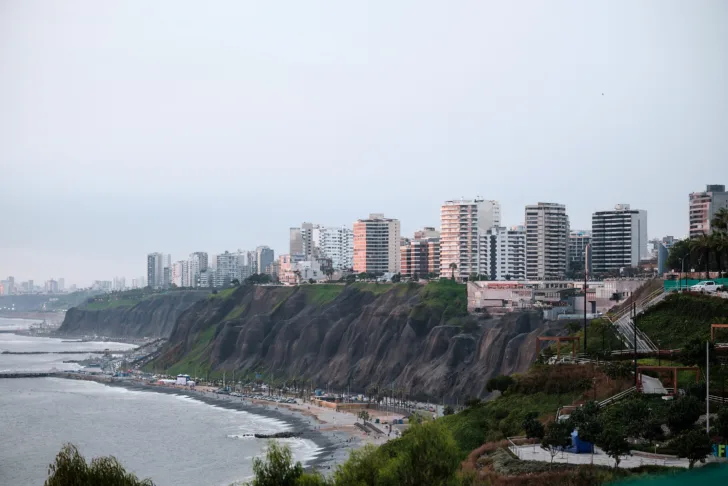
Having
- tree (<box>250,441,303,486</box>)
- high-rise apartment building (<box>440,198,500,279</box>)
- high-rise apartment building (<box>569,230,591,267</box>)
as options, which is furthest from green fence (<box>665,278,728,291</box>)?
high-rise apartment building (<box>569,230,591,267</box>)

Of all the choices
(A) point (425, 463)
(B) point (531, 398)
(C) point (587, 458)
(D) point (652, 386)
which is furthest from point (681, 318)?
(A) point (425, 463)

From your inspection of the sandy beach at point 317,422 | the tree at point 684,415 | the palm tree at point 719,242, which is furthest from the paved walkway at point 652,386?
the sandy beach at point 317,422

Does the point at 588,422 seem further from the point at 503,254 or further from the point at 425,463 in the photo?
the point at 503,254

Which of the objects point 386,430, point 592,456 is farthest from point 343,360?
point 592,456

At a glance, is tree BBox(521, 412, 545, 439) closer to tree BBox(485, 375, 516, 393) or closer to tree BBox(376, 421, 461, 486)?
tree BBox(376, 421, 461, 486)

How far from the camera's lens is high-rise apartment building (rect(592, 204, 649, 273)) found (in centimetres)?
15875

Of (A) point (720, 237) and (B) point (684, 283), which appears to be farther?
(A) point (720, 237)

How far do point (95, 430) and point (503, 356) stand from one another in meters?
46.3

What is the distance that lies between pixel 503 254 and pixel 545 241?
942cm

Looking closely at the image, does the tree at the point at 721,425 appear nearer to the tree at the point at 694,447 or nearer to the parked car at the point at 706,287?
the tree at the point at 694,447

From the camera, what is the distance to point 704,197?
148m

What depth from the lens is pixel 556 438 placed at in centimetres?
3653

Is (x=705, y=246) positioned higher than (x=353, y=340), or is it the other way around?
(x=705, y=246)

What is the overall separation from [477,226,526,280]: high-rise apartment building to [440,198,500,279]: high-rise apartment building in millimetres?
1540
